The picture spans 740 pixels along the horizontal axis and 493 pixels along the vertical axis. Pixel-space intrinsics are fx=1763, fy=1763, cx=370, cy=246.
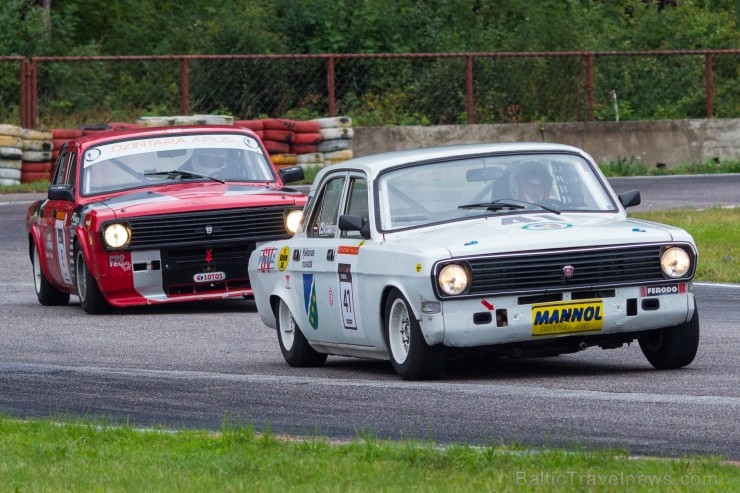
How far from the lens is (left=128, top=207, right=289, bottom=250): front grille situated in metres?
14.6

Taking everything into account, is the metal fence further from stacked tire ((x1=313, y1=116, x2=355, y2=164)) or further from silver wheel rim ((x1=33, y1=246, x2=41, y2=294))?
silver wheel rim ((x1=33, y1=246, x2=41, y2=294))

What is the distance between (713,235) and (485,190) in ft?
29.4

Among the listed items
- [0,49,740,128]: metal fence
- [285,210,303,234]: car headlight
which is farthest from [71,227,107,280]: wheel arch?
[0,49,740,128]: metal fence

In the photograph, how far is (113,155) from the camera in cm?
1580

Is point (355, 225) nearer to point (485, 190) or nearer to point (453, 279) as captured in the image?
point (485, 190)

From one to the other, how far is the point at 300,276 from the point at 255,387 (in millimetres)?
1443

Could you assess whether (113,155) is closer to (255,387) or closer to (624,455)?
(255,387)

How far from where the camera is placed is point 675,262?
987 centimetres

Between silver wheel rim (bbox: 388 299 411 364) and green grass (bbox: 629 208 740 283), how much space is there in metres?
6.86

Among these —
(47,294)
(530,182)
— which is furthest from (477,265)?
(47,294)

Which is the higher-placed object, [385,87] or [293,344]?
[385,87]

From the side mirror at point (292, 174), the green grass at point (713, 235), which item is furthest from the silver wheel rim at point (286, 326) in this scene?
the green grass at point (713, 235)

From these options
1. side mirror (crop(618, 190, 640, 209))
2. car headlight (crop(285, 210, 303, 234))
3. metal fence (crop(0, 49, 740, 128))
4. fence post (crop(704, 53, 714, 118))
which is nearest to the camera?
side mirror (crop(618, 190, 640, 209))

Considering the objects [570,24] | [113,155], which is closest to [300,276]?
[113,155]
